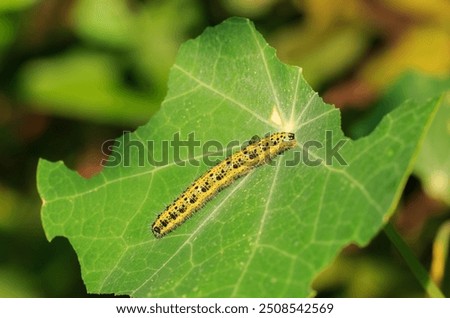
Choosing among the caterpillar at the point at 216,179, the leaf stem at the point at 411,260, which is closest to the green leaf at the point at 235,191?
the caterpillar at the point at 216,179

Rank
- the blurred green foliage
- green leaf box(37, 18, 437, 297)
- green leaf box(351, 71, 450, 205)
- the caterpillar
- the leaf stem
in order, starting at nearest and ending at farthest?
1. green leaf box(37, 18, 437, 297)
2. the leaf stem
3. the caterpillar
4. green leaf box(351, 71, 450, 205)
5. the blurred green foliage

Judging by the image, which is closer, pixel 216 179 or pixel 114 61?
pixel 216 179

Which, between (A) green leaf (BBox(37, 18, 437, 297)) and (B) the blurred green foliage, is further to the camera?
(B) the blurred green foliage

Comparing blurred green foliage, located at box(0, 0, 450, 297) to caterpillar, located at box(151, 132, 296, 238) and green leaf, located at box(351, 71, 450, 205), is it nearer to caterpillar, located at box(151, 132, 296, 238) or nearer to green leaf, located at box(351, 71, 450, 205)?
green leaf, located at box(351, 71, 450, 205)

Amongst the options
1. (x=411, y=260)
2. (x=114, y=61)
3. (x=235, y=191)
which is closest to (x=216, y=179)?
(x=235, y=191)

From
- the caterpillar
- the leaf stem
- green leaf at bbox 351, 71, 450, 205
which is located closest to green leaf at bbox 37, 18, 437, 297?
the caterpillar

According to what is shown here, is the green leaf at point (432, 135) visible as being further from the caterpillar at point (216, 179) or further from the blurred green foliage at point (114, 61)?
the caterpillar at point (216, 179)

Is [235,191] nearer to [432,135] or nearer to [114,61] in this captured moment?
[432,135]
